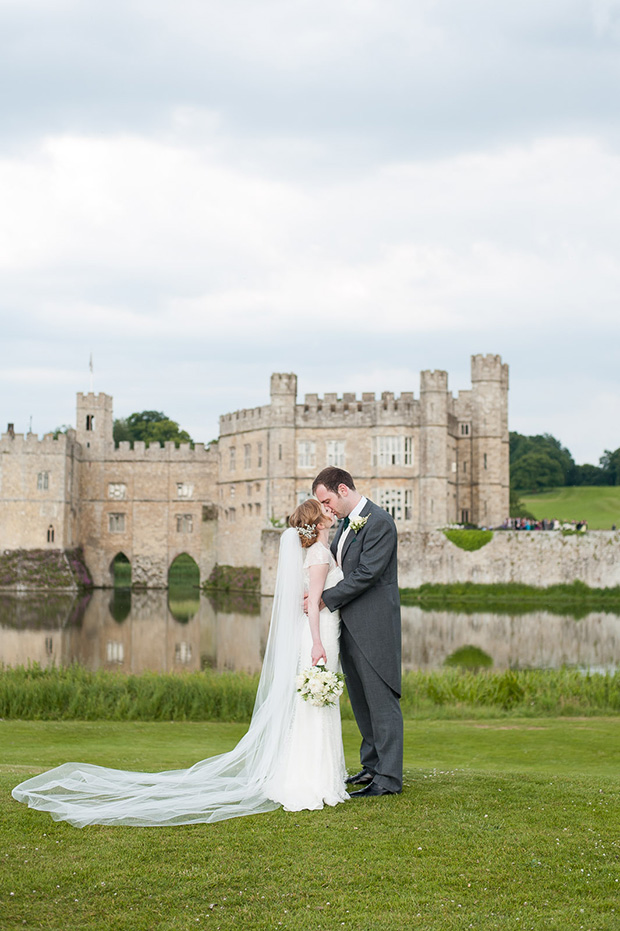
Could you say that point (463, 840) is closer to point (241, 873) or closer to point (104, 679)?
point (241, 873)

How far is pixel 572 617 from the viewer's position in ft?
115

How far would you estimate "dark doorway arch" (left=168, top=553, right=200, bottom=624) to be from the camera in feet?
127

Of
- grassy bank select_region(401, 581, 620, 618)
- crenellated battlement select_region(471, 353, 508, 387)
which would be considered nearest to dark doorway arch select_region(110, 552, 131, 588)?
grassy bank select_region(401, 581, 620, 618)

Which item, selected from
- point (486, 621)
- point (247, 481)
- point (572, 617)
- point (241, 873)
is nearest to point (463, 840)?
point (241, 873)

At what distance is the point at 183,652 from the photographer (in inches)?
1002

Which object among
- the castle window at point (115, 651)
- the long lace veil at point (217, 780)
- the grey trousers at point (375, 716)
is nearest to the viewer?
the long lace veil at point (217, 780)

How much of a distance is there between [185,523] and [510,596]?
2062 centimetres

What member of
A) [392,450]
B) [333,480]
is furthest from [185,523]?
[333,480]

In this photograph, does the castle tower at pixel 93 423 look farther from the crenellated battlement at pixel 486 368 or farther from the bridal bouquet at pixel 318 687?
the bridal bouquet at pixel 318 687

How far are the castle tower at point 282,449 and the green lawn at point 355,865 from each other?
42.5m

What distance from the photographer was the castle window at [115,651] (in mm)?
23406

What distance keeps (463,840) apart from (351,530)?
2.35 meters

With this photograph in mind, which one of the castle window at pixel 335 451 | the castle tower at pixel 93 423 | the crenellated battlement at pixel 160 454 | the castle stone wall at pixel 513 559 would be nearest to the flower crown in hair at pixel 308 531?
the castle stone wall at pixel 513 559

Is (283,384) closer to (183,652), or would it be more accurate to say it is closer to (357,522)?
(183,652)
